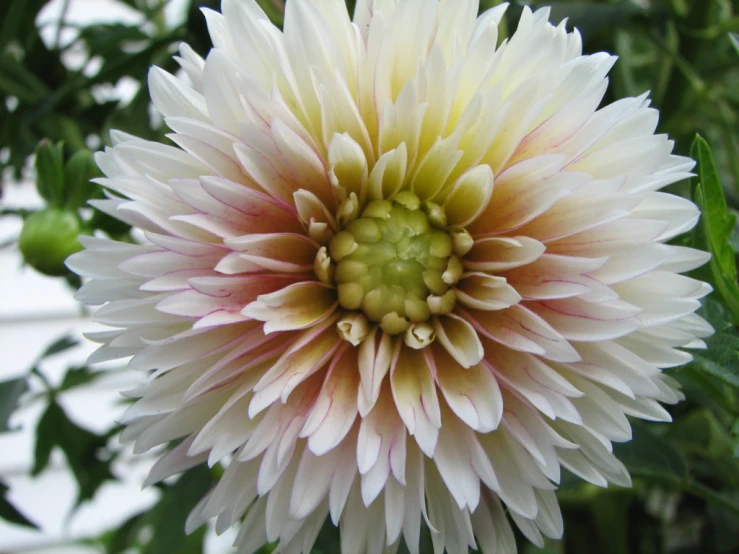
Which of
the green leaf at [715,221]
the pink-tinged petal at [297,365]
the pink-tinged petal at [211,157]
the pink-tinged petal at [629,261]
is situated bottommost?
the pink-tinged petal at [297,365]

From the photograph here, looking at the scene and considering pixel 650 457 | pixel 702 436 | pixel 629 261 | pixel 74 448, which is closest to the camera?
pixel 629 261

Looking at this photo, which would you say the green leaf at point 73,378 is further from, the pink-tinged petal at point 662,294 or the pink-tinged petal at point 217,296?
the pink-tinged petal at point 662,294

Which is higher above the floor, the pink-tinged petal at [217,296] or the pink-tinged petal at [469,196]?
the pink-tinged petal at [469,196]

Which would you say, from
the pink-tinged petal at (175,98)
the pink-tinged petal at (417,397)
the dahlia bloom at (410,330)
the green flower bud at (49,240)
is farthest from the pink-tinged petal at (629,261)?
the green flower bud at (49,240)

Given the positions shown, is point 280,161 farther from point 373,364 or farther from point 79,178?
point 79,178

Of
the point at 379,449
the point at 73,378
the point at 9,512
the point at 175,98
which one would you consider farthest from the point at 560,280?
the point at 73,378

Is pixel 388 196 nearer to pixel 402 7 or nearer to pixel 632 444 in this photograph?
pixel 402 7

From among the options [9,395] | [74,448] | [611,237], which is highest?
[611,237]
